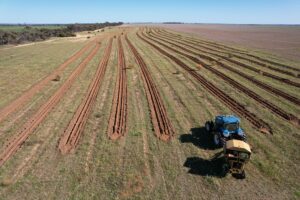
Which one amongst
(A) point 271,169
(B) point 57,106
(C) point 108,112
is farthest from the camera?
(B) point 57,106

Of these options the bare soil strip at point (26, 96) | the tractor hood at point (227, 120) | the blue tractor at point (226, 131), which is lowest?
the bare soil strip at point (26, 96)

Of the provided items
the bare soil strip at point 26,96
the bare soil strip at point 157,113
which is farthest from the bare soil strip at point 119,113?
the bare soil strip at point 26,96

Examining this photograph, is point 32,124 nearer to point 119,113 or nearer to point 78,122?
point 78,122

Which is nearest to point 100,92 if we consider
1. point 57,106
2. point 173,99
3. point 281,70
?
point 57,106

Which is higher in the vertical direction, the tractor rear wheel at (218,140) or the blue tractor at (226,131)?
the blue tractor at (226,131)

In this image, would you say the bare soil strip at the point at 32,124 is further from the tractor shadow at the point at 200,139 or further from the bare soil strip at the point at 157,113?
the tractor shadow at the point at 200,139

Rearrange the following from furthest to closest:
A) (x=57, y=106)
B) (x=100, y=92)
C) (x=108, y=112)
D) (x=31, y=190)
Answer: (x=100, y=92)
(x=57, y=106)
(x=108, y=112)
(x=31, y=190)

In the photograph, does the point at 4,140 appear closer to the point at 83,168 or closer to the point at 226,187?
the point at 83,168

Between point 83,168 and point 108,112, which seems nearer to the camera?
point 83,168
